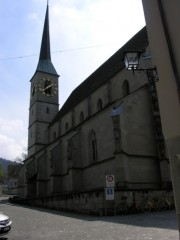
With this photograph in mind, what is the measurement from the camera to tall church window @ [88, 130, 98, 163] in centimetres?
2407

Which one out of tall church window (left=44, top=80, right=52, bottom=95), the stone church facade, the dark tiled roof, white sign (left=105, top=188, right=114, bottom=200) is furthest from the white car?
tall church window (left=44, top=80, right=52, bottom=95)

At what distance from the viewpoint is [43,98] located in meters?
44.4

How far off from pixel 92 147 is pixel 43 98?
72.3ft

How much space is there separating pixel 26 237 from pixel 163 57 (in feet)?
23.3

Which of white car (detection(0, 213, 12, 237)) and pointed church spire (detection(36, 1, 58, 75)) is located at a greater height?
pointed church spire (detection(36, 1, 58, 75))

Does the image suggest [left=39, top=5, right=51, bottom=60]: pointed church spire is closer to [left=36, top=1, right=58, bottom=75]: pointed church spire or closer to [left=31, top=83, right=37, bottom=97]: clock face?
[left=36, top=1, right=58, bottom=75]: pointed church spire

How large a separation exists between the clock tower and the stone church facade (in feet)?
16.2

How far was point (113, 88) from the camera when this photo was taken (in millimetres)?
26609

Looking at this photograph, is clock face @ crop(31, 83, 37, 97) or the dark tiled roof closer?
the dark tiled roof

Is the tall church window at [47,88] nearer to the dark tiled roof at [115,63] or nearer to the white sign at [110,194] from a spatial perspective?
the dark tiled roof at [115,63]

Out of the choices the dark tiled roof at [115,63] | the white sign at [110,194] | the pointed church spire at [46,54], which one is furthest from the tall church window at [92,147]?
the pointed church spire at [46,54]

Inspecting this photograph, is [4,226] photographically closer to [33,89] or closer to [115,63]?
[115,63]

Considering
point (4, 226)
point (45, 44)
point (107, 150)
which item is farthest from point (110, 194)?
point (45, 44)

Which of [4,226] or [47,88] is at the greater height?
[47,88]
